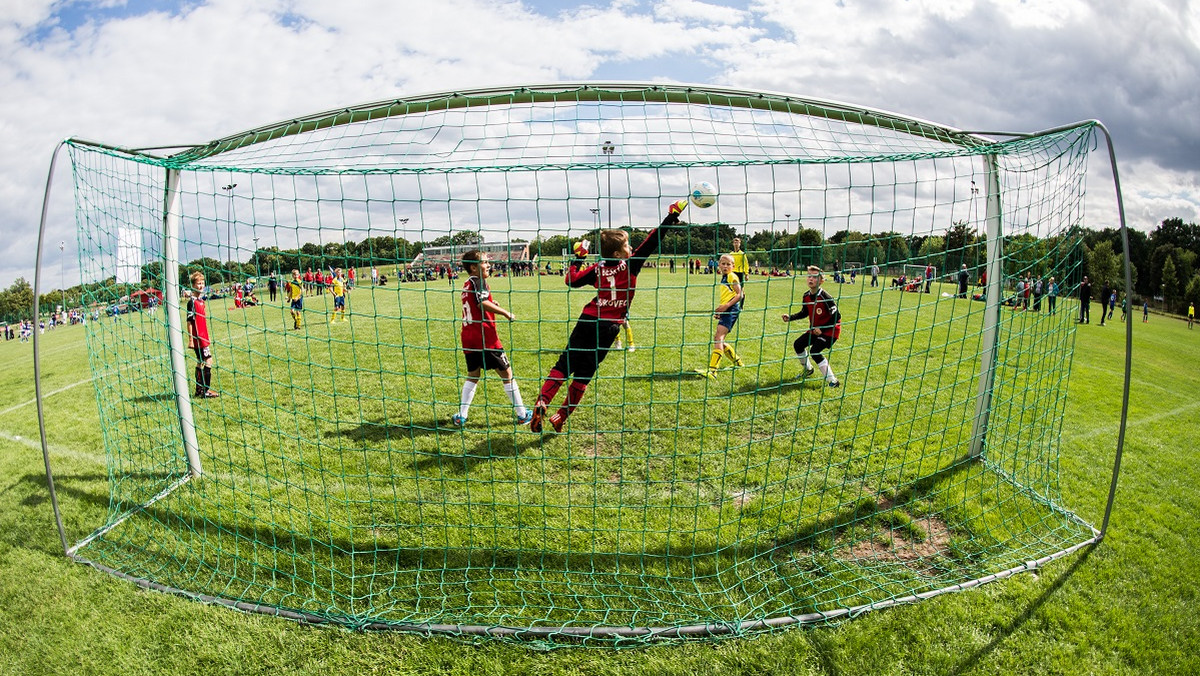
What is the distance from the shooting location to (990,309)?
5.32m

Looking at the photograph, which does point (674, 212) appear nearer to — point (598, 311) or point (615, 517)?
point (598, 311)

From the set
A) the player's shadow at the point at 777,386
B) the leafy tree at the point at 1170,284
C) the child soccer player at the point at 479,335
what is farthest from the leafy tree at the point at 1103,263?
the child soccer player at the point at 479,335

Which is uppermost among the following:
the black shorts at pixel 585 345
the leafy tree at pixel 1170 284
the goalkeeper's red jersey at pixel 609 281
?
the goalkeeper's red jersey at pixel 609 281

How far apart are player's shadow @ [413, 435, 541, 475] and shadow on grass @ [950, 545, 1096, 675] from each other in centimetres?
338

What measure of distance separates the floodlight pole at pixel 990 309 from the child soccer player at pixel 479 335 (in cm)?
426

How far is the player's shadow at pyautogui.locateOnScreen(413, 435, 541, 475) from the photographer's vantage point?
5.52 meters

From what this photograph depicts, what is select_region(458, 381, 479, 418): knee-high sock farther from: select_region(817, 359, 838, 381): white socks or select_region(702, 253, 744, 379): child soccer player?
select_region(817, 359, 838, 381): white socks

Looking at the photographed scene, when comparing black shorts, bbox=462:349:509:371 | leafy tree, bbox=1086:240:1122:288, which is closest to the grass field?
black shorts, bbox=462:349:509:371

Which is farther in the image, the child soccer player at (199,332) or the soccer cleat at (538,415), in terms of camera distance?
the child soccer player at (199,332)

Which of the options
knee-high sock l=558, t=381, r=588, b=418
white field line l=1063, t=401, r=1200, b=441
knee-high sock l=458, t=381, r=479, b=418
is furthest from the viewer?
white field line l=1063, t=401, r=1200, b=441

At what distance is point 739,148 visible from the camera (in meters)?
4.65

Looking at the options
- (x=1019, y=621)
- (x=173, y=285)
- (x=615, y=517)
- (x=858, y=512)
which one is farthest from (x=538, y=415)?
(x=1019, y=621)

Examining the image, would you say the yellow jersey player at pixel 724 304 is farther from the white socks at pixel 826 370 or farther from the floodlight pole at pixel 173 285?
the floodlight pole at pixel 173 285

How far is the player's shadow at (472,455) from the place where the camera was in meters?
5.52
